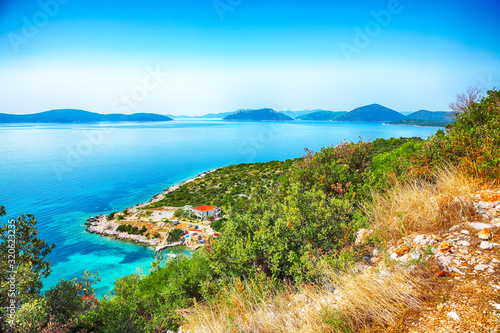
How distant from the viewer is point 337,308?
3289mm

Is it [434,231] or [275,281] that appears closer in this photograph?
[434,231]

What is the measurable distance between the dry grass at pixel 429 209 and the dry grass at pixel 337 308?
6.02 ft

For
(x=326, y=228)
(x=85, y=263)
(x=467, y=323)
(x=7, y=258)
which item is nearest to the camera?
(x=467, y=323)

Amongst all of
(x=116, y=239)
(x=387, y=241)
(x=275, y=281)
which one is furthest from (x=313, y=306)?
(x=116, y=239)

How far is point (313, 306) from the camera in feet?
11.7

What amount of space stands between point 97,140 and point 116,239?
460ft

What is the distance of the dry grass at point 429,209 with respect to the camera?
4645mm

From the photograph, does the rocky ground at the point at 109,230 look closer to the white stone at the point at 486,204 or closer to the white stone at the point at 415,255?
the white stone at the point at 415,255

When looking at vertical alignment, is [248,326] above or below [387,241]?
below

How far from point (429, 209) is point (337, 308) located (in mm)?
3278

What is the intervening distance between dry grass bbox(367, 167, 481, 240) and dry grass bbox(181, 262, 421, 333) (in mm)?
1834

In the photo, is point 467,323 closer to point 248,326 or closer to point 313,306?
point 313,306

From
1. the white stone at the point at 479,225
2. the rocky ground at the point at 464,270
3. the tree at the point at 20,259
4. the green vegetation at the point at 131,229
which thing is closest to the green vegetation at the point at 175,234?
the green vegetation at the point at 131,229

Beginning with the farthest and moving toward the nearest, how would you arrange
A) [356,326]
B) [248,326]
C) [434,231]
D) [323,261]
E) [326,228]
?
[326,228] < [434,231] < [323,261] < [248,326] < [356,326]
